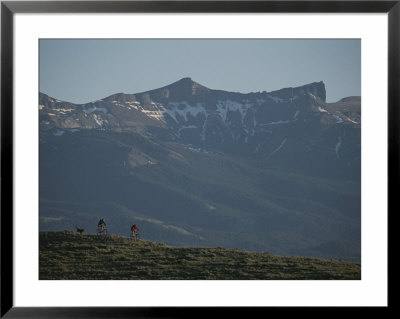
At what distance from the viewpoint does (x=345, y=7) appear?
569 cm

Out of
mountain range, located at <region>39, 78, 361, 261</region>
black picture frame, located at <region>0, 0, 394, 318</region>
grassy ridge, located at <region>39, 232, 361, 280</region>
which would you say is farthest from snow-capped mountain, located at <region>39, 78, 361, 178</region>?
black picture frame, located at <region>0, 0, 394, 318</region>

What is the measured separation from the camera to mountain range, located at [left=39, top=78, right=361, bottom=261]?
89062mm

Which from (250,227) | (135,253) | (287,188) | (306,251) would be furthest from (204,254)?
(287,188)

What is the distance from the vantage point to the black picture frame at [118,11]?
5.50 metres

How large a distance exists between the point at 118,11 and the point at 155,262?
9817 mm

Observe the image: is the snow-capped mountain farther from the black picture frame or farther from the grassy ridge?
the black picture frame

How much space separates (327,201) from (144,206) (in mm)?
31556

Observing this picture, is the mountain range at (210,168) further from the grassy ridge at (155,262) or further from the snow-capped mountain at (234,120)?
the grassy ridge at (155,262)

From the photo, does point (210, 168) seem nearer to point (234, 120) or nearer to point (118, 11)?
point (234, 120)

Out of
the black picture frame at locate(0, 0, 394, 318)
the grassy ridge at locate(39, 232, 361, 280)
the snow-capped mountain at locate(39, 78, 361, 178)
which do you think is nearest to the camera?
the black picture frame at locate(0, 0, 394, 318)

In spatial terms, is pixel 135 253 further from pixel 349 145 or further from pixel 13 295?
pixel 349 145

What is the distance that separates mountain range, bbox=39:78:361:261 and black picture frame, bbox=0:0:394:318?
71.8 meters

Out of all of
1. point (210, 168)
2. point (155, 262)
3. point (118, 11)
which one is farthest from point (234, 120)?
point (118, 11)

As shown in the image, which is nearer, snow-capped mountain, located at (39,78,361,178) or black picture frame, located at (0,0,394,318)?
black picture frame, located at (0,0,394,318)
